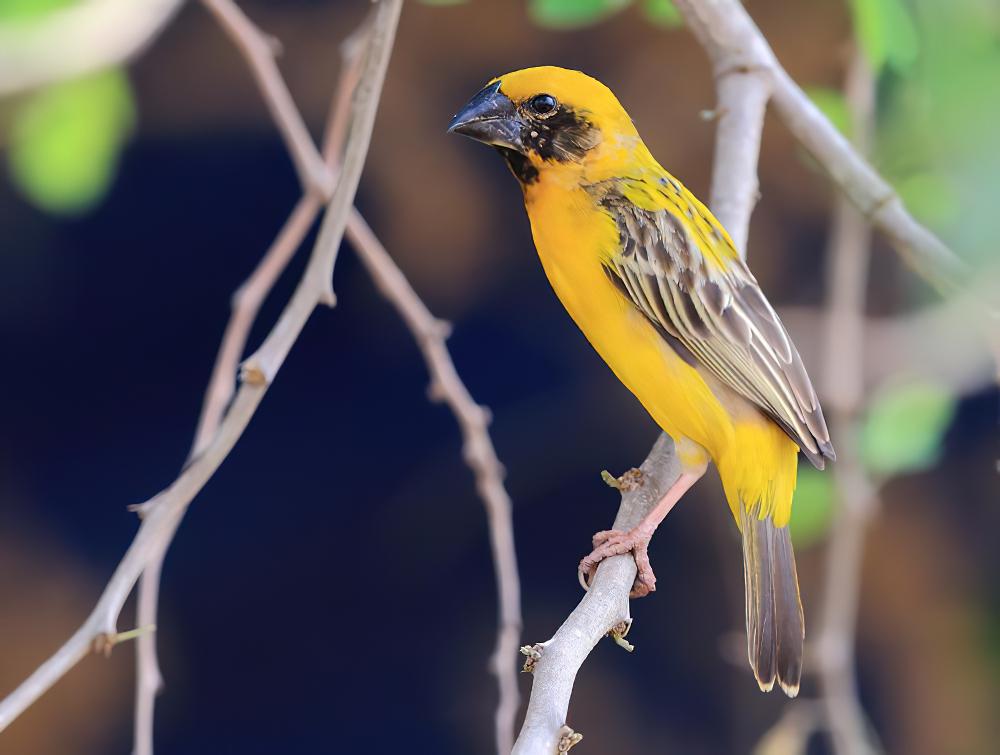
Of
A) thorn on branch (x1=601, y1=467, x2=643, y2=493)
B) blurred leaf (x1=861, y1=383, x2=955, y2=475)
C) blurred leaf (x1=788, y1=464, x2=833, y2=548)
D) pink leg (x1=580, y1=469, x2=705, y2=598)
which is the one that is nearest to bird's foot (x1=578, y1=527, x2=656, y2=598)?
pink leg (x1=580, y1=469, x2=705, y2=598)

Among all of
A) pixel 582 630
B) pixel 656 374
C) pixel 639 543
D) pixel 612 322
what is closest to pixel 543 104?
pixel 612 322

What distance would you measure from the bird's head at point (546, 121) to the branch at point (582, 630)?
2.36 ft

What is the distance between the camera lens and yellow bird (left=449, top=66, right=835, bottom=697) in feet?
8.56

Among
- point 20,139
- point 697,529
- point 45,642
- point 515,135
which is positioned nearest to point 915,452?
point 515,135

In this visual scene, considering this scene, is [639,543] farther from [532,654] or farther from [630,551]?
[532,654]

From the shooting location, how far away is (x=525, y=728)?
5.31 ft

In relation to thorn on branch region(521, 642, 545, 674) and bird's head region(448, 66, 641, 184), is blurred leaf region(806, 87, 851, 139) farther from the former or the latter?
thorn on branch region(521, 642, 545, 674)

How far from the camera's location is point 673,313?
104 inches

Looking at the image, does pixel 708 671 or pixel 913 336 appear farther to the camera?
pixel 708 671

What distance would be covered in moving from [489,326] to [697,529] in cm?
124

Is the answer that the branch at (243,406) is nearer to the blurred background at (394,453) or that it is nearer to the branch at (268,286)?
the branch at (268,286)

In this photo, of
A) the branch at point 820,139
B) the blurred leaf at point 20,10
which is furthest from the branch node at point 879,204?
the blurred leaf at point 20,10

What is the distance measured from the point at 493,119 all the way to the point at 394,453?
2.68m

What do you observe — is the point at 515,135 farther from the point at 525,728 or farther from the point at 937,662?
the point at 937,662
